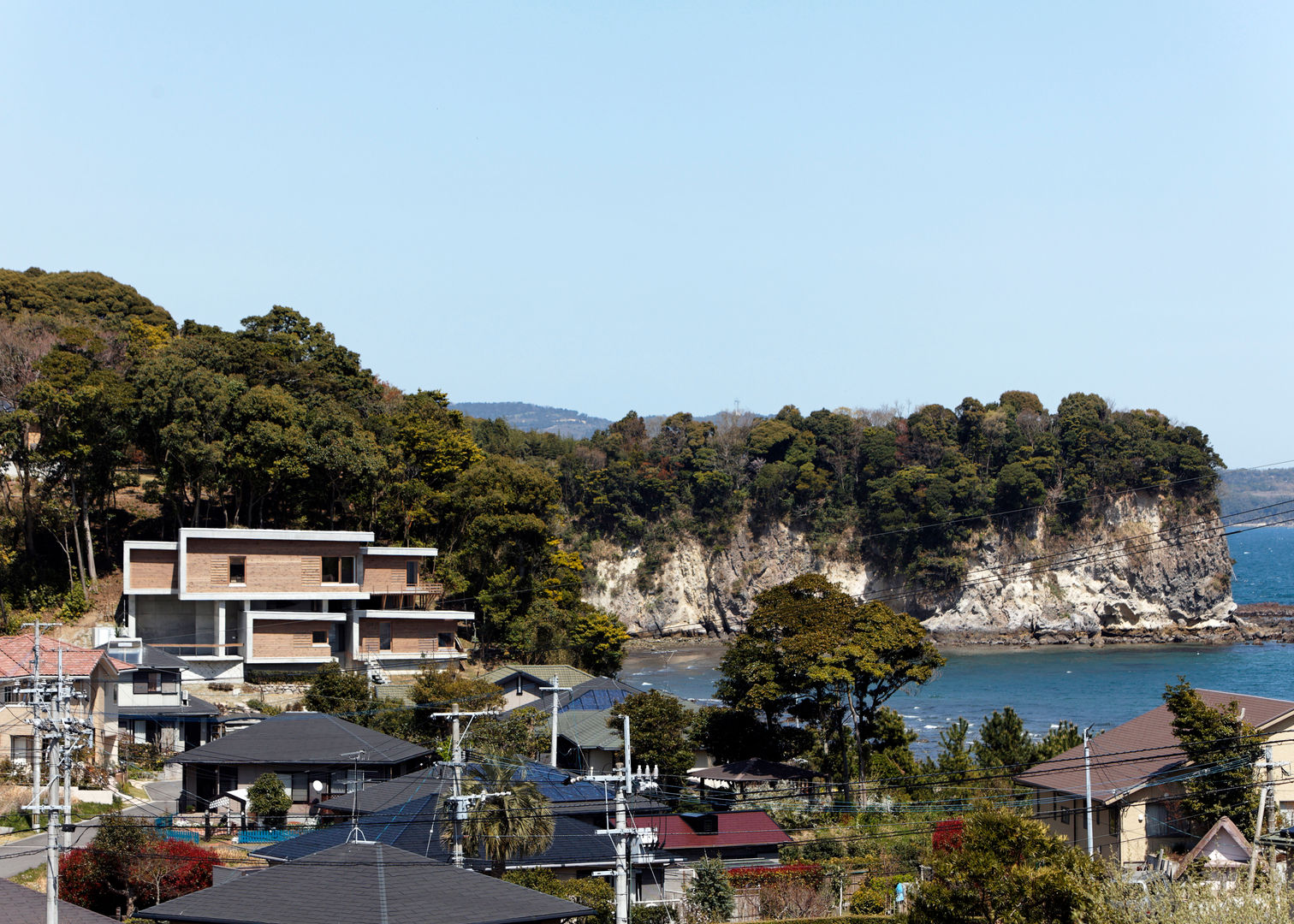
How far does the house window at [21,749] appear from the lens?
105 feet

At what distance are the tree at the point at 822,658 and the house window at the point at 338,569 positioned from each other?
65.5ft

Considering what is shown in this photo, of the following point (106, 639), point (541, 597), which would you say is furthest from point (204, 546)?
point (541, 597)

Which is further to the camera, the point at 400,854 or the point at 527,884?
the point at 527,884

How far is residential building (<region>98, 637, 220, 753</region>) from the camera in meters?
37.7

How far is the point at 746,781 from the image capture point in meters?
34.7

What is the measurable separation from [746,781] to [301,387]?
32.5 meters

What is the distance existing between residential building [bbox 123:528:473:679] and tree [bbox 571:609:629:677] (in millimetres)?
7282

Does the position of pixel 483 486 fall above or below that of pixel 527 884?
above

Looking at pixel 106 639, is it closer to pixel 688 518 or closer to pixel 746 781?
pixel 746 781

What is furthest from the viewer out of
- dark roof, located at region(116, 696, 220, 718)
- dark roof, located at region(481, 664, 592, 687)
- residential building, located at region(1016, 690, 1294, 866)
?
dark roof, located at region(481, 664, 592, 687)

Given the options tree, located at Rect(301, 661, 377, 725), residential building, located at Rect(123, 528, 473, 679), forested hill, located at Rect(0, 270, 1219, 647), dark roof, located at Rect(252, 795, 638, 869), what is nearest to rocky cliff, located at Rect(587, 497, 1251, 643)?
forested hill, located at Rect(0, 270, 1219, 647)

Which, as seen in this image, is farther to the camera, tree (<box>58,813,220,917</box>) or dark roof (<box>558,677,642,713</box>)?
dark roof (<box>558,677,642,713</box>)

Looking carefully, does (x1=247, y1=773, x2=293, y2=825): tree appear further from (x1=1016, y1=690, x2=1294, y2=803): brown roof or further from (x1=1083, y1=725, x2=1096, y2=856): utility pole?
(x1=1083, y1=725, x2=1096, y2=856): utility pole

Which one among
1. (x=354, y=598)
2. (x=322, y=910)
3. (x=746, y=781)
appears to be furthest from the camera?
(x=354, y=598)
